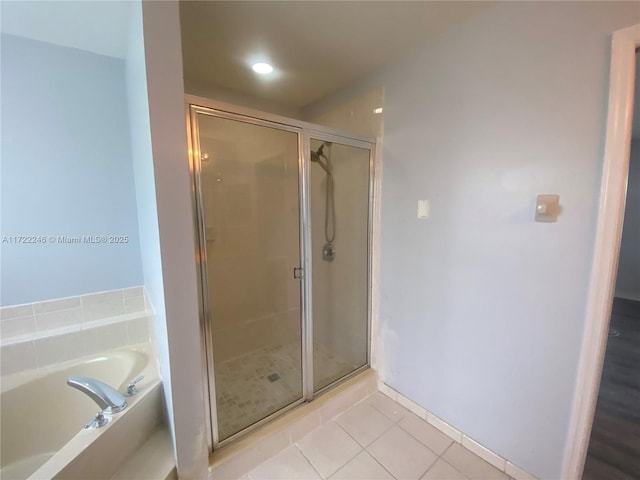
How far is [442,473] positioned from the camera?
1.38m

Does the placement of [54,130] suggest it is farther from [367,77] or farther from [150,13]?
[367,77]

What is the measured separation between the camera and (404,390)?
1867 millimetres

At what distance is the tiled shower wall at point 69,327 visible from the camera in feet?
4.83

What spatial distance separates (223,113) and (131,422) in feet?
5.10

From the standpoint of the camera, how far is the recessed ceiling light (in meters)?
1.77

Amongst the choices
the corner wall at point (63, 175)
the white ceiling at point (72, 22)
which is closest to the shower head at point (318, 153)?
the white ceiling at point (72, 22)

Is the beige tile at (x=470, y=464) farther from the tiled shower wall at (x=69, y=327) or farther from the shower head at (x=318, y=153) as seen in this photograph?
the tiled shower wall at (x=69, y=327)

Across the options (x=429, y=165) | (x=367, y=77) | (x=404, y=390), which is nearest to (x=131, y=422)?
(x=404, y=390)

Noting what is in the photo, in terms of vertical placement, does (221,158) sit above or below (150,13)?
below

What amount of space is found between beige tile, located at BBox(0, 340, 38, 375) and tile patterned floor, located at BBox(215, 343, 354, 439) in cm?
106

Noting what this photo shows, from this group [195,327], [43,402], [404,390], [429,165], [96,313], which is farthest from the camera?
[404,390]

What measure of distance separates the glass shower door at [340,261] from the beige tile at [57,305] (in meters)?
1.56

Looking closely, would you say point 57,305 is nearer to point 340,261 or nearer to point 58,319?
point 58,319

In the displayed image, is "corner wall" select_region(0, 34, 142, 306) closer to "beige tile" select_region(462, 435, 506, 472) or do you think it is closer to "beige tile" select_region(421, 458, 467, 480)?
"beige tile" select_region(421, 458, 467, 480)
